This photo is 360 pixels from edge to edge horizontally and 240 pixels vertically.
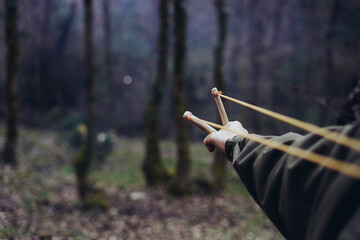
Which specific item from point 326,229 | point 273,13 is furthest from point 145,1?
point 326,229

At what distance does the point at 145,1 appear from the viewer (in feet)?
89.6

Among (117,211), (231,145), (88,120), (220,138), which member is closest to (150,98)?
(88,120)

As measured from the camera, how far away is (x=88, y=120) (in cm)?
701

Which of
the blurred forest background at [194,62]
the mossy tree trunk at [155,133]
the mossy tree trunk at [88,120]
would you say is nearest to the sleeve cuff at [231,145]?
the mossy tree trunk at [88,120]

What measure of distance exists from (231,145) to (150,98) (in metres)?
6.97

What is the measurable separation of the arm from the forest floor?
142 inches

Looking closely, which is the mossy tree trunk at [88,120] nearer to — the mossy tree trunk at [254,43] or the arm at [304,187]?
the arm at [304,187]

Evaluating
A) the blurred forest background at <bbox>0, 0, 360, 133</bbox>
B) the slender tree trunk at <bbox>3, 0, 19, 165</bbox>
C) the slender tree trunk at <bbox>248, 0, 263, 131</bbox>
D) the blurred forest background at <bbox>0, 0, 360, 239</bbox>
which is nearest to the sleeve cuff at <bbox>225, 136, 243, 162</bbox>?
the blurred forest background at <bbox>0, 0, 360, 239</bbox>

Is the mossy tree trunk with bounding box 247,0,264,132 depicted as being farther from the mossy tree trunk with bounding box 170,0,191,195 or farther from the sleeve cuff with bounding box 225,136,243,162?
the sleeve cuff with bounding box 225,136,243,162

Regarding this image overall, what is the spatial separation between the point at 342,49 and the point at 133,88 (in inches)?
566

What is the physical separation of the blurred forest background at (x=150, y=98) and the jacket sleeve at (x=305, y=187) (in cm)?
272

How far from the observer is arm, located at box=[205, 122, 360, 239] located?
124 centimetres

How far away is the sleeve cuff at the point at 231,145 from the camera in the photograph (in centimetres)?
196

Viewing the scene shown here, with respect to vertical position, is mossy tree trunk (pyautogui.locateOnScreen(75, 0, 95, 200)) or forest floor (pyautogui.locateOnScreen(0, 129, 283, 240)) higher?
mossy tree trunk (pyautogui.locateOnScreen(75, 0, 95, 200))
